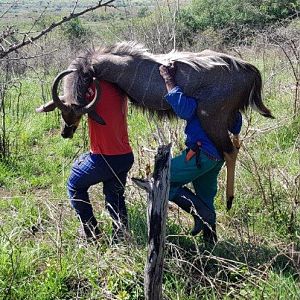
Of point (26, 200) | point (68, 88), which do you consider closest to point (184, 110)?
point (68, 88)

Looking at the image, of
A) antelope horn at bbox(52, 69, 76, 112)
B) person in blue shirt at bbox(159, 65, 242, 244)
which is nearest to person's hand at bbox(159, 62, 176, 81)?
person in blue shirt at bbox(159, 65, 242, 244)

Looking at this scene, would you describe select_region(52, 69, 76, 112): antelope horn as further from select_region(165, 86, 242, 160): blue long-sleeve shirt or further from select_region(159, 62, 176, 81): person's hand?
select_region(165, 86, 242, 160): blue long-sleeve shirt

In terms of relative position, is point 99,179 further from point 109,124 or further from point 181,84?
point 181,84

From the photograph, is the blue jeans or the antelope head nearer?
the antelope head

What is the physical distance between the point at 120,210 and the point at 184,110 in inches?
41.0

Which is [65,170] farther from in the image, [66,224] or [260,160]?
[260,160]

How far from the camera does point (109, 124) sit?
3.87 metres

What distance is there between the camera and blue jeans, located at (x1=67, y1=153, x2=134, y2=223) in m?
3.93

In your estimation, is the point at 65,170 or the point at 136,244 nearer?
the point at 136,244

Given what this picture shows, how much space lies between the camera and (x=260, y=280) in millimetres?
3250

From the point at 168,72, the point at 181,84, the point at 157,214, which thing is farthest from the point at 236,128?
the point at 157,214

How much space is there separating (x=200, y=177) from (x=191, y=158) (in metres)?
0.41

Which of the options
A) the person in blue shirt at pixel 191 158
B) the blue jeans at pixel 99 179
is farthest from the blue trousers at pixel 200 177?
the blue jeans at pixel 99 179

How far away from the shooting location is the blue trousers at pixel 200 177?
147 inches
